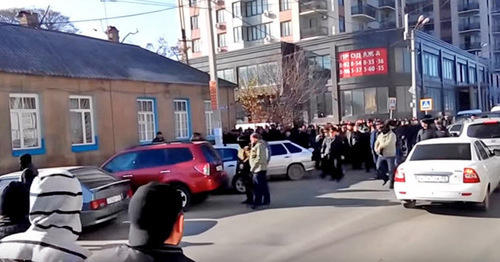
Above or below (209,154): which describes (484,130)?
above

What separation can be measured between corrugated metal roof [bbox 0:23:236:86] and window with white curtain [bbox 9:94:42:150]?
965 mm

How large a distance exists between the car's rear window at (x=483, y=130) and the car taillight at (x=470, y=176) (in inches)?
231

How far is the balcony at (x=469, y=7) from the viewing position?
70.9 metres

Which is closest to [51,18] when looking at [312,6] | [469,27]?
[312,6]

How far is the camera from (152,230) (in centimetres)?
206

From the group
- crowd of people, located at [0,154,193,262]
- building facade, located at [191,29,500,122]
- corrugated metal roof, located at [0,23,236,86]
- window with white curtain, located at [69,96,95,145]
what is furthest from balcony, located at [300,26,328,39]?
crowd of people, located at [0,154,193,262]

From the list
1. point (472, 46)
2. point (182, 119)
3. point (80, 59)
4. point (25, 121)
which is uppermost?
point (472, 46)

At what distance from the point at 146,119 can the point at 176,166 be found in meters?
10.6

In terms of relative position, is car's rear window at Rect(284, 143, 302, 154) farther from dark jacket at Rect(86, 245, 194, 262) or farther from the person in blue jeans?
dark jacket at Rect(86, 245, 194, 262)

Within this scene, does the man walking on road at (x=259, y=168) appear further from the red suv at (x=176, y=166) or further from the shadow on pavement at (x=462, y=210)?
the shadow on pavement at (x=462, y=210)

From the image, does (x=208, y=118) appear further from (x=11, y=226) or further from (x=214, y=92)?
(x=11, y=226)

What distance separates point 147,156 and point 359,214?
5.18m

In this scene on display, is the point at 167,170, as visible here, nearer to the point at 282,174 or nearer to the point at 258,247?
the point at 258,247

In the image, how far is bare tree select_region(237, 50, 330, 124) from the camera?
Result: 3731cm
